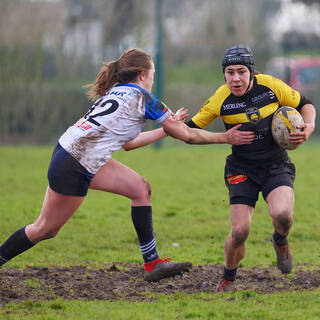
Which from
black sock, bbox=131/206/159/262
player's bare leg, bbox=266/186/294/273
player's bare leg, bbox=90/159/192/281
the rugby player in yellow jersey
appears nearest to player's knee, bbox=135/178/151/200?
player's bare leg, bbox=90/159/192/281

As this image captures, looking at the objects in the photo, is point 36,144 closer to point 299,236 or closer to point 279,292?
point 299,236

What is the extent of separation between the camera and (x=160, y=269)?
589 centimetres

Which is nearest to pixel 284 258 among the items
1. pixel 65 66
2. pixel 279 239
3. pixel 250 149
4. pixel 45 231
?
pixel 279 239

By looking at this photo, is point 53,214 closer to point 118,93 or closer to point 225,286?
point 118,93

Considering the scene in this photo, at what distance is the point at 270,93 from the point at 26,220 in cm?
437

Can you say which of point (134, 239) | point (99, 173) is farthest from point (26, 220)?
point (99, 173)

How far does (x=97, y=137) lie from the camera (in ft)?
17.4

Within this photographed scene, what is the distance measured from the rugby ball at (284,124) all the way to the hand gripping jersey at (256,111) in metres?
0.12

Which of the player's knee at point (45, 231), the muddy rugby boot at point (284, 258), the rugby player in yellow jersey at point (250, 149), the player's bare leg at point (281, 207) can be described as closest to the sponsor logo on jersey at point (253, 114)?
the rugby player in yellow jersey at point (250, 149)

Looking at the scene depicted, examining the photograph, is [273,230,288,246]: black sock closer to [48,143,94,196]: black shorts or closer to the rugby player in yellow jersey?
the rugby player in yellow jersey

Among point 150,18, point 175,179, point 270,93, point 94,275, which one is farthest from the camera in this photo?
point 150,18

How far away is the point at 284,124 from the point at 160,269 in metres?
1.69

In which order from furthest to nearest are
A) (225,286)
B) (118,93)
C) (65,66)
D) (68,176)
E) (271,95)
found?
1. (65,66)
2. (271,95)
3. (225,286)
4. (118,93)
5. (68,176)

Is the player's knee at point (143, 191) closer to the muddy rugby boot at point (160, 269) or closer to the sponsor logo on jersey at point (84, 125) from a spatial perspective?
the muddy rugby boot at point (160, 269)
